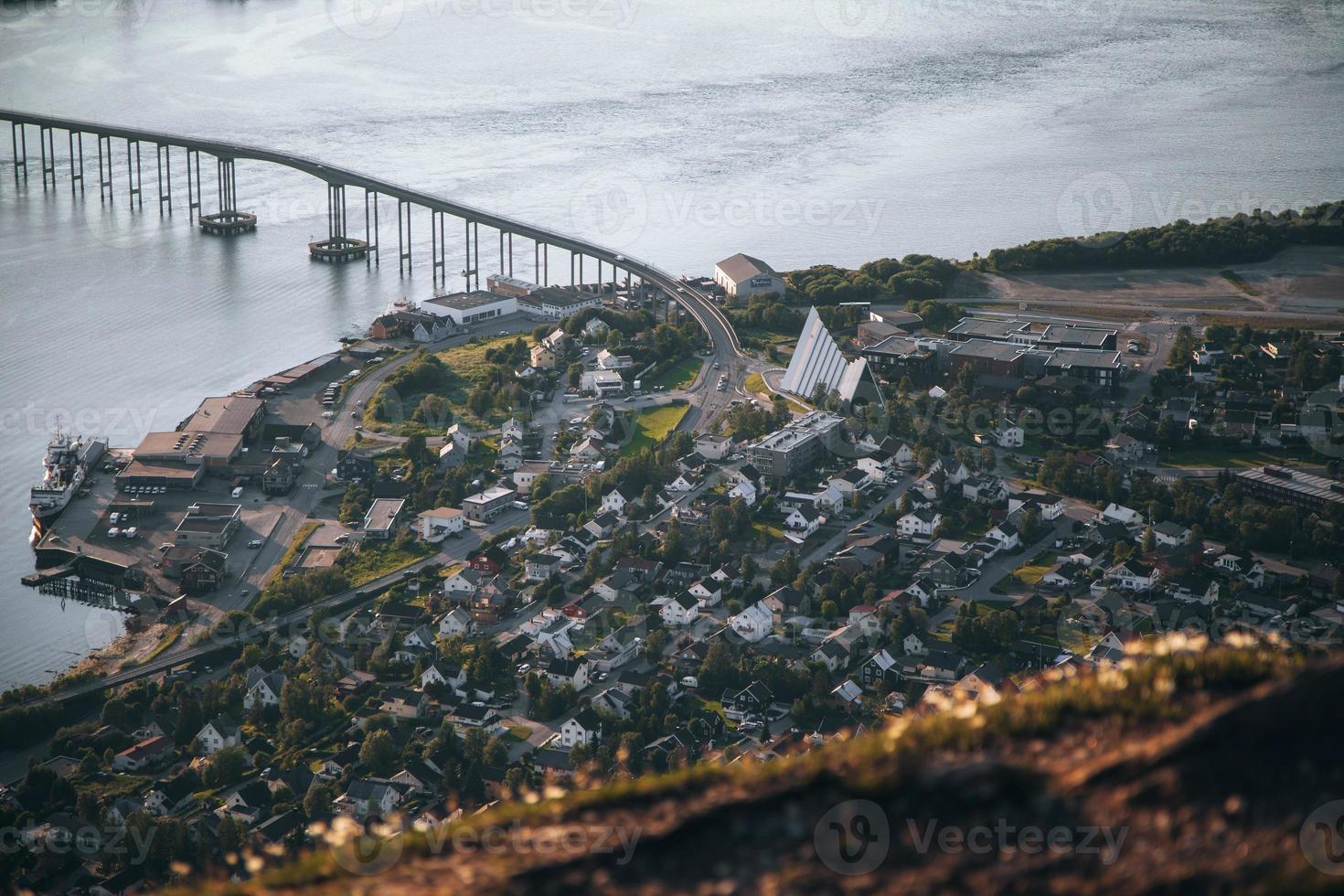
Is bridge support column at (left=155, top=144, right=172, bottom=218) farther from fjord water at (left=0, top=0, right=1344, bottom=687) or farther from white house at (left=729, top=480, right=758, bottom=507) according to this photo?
white house at (left=729, top=480, right=758, bottom=507)

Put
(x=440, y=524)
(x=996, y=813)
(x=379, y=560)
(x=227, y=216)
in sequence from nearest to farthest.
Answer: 1. (x=996, y=813)
2. (x=379, y=560)
3. (x=440, y=524)
4. (x=227, y=216)

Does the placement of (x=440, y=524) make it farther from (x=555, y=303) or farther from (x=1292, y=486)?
(x=555, y=303)

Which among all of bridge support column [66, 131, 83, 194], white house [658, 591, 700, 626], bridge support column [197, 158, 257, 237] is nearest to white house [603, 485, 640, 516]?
white house [658, 591, 700, 626]

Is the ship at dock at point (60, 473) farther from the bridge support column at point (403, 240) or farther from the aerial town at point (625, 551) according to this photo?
the bridge support column at point (403, 240)

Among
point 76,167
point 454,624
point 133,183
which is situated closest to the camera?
point 454,624

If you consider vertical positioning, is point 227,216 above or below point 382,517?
above

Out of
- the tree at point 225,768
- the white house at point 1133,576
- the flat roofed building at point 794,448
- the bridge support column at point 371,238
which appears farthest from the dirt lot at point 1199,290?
the tree at point 225,768

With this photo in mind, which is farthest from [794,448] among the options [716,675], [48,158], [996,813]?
[48,158]
